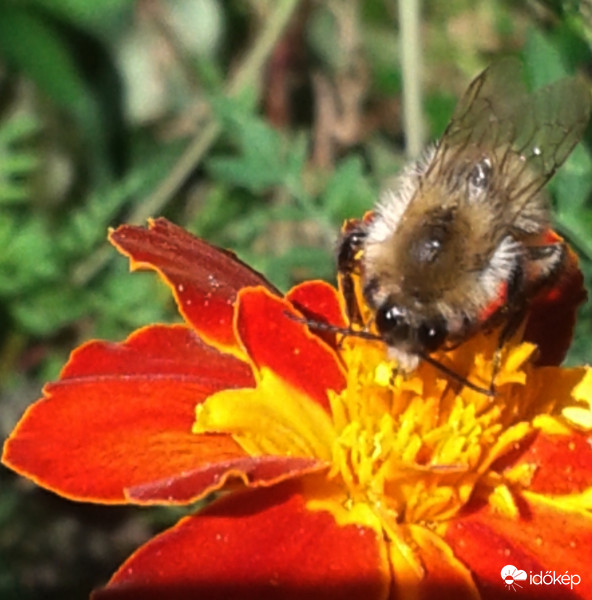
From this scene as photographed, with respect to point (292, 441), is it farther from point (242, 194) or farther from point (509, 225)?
point (242, 194)

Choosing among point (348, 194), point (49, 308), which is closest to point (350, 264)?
point (348, 194)

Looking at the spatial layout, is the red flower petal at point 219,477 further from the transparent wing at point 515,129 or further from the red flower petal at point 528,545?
the transparent wing at point 515,129

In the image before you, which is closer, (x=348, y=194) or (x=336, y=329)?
(x=336, y=329)

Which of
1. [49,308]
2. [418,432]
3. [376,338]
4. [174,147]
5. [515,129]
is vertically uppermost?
[515,129]

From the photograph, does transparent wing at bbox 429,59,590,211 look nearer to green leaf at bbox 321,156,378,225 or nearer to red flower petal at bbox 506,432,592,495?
red flower petal at bbox 506,432,592,495

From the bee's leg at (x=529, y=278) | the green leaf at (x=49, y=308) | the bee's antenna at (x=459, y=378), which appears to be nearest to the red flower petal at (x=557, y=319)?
the bee's leg at (x=529, y=278)

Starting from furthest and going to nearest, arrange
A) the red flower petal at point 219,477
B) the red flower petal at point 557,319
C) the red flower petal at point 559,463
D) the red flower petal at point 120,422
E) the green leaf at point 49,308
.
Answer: the green leaf at point 49,308 → the red flower petal at point 557,319 → the red flower petal at point 559,463 → the red flower petal at point 120,422 → the red flower petal at point 219,477

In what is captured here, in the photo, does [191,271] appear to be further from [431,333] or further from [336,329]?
[431,333]
